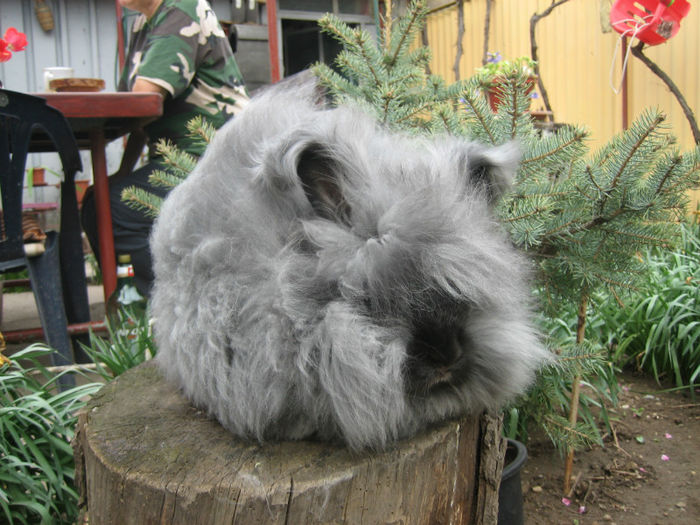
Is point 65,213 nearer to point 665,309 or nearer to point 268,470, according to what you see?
point 268,470

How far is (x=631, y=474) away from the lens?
271 centimetres

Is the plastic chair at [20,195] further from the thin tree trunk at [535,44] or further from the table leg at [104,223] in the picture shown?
the thin tree trunk at [535,44]

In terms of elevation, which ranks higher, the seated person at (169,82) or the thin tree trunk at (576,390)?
the seated person at (169,82)

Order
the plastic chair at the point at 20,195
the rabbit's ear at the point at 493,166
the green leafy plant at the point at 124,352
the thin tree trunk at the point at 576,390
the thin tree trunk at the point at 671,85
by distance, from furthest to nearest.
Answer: the thin tree trunk at the point at 671,85, the plastic chair at the point at 20,195, the green leafy plant at the point at 124,352, the thin tree trunk at the point at 576,390, the rabbit's ear at the point at 493,166

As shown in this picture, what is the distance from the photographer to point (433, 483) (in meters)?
1.43

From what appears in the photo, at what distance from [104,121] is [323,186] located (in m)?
2.92

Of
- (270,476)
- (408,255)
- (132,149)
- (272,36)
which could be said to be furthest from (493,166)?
(272,36)

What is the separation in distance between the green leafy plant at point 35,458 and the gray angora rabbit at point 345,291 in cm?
110

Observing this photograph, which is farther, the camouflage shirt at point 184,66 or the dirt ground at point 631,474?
the camouflage shirt at point 184,66

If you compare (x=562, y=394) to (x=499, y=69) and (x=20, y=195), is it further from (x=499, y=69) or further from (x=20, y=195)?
(x=20, y=195)

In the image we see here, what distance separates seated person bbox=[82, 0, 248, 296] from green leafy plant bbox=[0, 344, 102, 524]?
1.47m

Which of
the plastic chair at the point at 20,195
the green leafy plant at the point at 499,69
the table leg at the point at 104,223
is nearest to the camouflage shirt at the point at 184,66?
the table leg at the point at 104,223

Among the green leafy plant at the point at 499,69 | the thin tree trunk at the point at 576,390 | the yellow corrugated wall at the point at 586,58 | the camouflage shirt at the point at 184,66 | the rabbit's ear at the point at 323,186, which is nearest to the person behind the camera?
the rabbit's ear at the point at 323,186

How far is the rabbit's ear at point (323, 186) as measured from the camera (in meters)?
1.35
